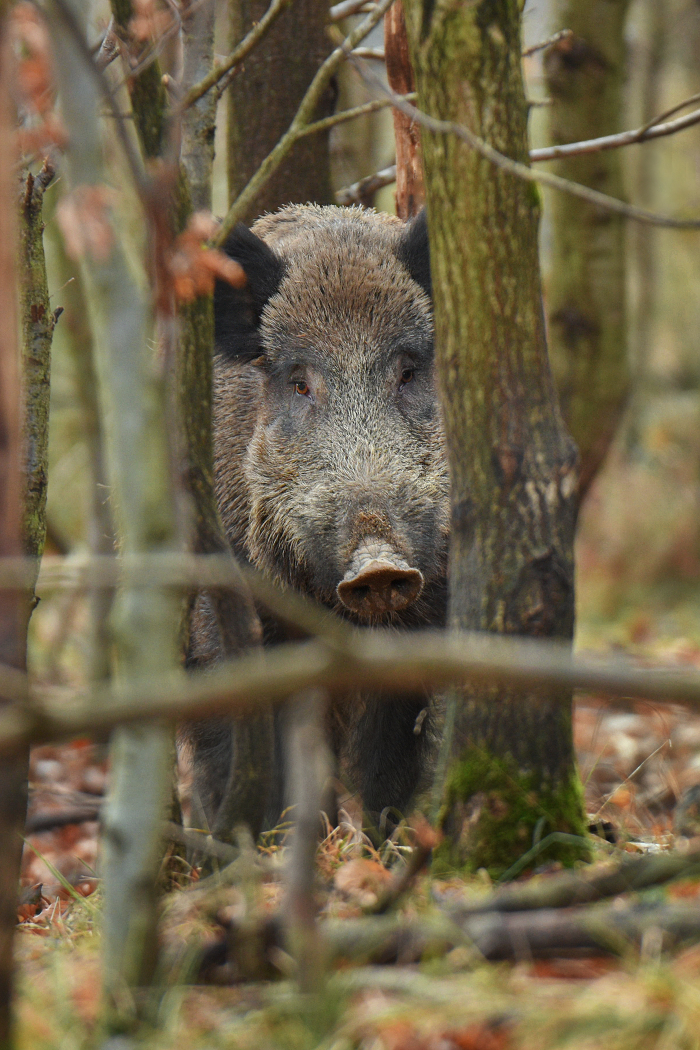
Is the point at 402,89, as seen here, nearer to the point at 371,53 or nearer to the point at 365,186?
the point at 371,53

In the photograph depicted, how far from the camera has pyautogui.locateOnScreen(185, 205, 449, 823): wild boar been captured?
4.12m

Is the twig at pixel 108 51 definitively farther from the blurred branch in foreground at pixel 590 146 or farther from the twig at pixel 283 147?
the blurred branch in foreground at pixel 590 146

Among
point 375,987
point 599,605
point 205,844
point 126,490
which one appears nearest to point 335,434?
point 205,844

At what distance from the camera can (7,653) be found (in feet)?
5.81

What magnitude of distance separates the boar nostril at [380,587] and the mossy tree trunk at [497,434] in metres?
0.92

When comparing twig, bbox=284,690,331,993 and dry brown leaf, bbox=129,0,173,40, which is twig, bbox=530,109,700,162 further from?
twig, bbox=284,690,331,993

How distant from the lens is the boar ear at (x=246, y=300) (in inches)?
175

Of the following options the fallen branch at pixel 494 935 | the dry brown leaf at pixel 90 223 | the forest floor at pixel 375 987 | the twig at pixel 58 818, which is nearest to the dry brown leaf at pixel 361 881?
the forest floor at pixel 375 987

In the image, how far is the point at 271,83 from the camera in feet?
16.7

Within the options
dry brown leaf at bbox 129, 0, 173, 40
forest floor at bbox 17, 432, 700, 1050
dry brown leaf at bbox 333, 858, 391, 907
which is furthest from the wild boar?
dry brown leaf at bbox 129, 0, 173, 40

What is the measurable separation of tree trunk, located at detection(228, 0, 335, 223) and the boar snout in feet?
7.49

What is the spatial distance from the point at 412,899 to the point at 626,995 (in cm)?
66

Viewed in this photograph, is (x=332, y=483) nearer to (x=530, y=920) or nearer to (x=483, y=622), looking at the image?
(x=483, y=622)

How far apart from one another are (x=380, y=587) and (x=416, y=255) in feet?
5.43
